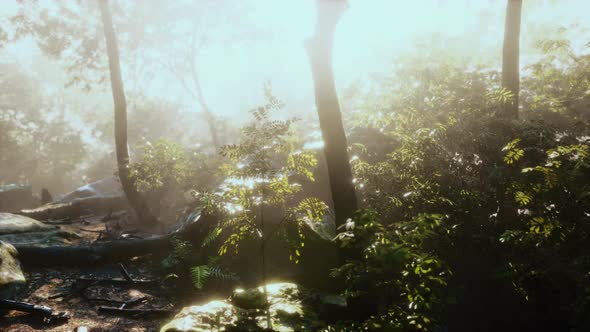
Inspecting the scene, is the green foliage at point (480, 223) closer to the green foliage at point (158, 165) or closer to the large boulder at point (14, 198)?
the green foliage at point (158, 165)

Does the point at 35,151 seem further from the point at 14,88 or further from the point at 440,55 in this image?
the point at 440,55

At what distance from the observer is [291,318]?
4270 millimetres

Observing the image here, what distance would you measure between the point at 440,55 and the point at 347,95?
4.21 meters

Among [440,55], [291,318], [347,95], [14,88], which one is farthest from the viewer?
[14,88]

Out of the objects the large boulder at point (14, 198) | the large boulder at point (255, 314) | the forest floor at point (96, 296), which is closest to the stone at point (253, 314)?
the large boulder at point (255, 314)

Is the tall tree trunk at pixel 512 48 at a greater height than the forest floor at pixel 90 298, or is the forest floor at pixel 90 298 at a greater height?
the tall tree trunk at pixel 512 48

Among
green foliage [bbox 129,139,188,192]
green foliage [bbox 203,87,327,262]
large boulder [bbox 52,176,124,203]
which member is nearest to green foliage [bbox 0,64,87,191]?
large boulder [bbox 52,176,124,203]

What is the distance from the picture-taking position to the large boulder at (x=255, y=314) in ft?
13.3

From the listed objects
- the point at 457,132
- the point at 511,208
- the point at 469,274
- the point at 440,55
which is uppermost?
the point at 440,55

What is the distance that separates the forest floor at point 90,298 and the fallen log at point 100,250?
11.2 inches

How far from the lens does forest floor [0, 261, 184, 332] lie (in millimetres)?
5598

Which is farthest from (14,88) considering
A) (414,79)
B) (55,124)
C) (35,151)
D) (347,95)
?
(414,79)

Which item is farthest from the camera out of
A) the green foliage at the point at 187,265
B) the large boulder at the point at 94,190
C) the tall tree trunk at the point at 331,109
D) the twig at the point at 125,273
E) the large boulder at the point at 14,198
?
the large boulder at the point at 14,198

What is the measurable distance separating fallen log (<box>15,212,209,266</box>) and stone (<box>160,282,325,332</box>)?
475 centimetres
